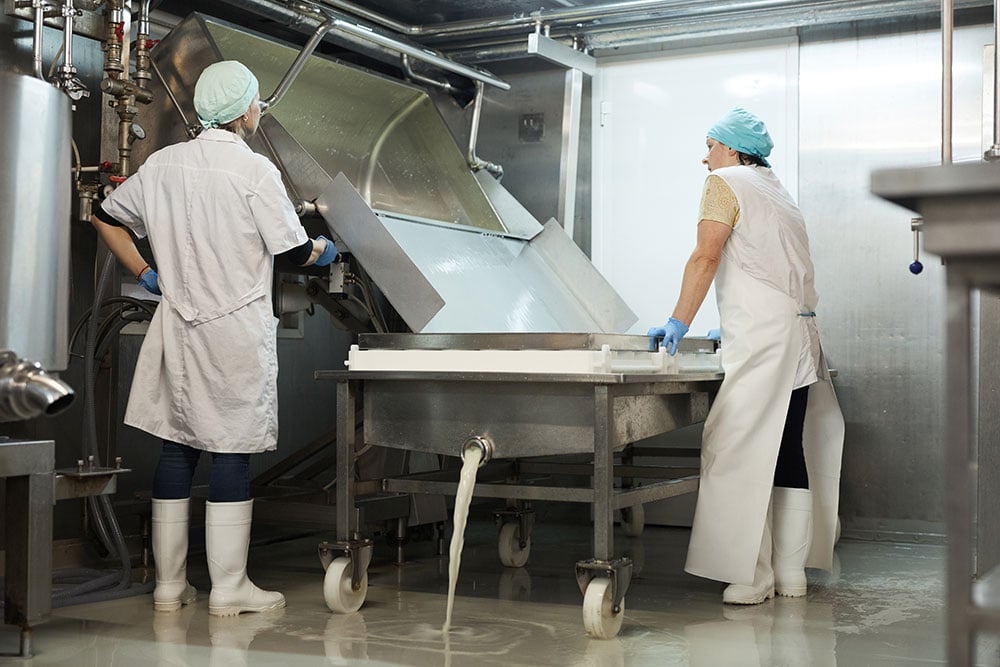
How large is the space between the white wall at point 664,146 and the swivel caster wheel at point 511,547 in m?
1.19

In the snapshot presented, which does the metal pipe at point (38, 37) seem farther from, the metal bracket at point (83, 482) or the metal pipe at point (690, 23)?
the metal pipe at point (690, 23)

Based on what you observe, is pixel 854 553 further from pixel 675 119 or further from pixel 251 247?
pixel 251 247

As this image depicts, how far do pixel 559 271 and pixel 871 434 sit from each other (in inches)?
53.8

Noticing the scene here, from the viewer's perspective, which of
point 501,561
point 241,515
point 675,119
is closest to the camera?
point 241,515

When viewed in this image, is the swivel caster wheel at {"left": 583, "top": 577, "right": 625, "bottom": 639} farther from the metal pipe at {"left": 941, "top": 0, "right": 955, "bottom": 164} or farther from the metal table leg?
the metal table leg


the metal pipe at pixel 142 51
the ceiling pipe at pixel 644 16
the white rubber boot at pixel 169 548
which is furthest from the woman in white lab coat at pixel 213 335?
the ceiling pipe at pixel 644 16

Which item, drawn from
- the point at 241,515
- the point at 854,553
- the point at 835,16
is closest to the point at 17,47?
→ the point at 241,515

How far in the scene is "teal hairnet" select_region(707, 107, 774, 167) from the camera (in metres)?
3.06

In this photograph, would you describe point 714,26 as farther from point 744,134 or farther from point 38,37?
point 38,37

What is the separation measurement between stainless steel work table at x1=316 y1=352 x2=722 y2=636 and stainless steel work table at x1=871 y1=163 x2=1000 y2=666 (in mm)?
1288

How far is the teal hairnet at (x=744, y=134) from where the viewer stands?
10.1ft

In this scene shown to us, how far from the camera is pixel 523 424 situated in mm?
2557

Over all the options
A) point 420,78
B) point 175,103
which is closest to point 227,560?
point 175,103

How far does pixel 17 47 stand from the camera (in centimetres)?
303
